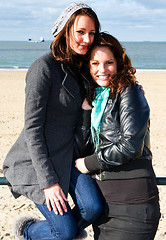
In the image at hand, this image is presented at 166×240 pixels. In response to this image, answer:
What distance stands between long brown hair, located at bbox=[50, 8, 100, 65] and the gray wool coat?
0.20ft

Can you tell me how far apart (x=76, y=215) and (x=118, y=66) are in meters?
1.16

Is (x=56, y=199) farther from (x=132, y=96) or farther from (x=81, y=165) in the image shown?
(x=132, y=96)

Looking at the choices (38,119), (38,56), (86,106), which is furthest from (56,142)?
(38,56)

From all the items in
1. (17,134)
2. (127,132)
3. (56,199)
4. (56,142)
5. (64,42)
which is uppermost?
(64,42)

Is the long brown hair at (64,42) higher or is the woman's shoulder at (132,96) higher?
the long brown hair at (64,42)

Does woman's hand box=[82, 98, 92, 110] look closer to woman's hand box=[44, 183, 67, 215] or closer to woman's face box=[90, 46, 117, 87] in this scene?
woman's face box=[90, 46, 117, 87]

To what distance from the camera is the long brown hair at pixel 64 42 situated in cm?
245

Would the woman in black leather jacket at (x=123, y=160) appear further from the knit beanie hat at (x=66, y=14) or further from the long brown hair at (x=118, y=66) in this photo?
the knit beanie hat at (x=66, y=14)

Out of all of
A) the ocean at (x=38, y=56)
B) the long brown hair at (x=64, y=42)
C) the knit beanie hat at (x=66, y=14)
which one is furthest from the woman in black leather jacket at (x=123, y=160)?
the ocean at (x=38, y=56)

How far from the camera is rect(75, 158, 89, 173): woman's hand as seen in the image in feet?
8.00

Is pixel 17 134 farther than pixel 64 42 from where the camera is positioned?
Yes

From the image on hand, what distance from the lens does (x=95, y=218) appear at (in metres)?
2.41

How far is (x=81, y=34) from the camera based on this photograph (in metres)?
2.50

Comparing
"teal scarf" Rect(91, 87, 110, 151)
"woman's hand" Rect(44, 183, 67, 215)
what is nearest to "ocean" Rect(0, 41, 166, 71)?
"teal scarf" Rect(91, 87, 110, 151)
